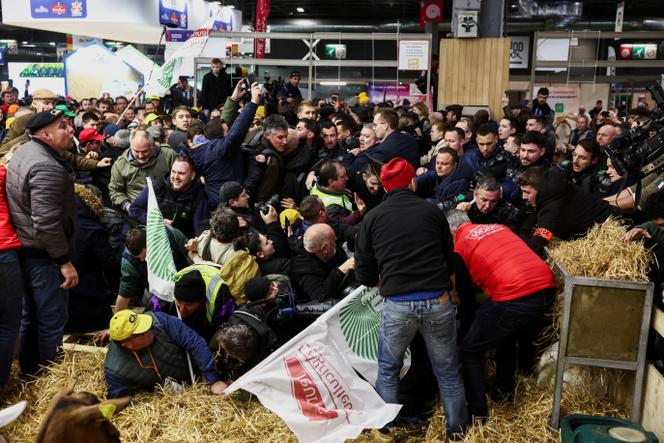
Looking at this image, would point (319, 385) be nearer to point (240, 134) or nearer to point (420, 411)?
point (420, 411)

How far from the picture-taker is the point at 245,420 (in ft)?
14.8

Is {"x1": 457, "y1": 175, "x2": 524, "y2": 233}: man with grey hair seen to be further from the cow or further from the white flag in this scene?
the white flag

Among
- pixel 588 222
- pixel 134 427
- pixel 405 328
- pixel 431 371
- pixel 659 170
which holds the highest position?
pixel 659 170

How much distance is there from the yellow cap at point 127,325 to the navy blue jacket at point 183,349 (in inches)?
8.1

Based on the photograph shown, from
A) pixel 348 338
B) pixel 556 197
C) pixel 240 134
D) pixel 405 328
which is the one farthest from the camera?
pixel 240 134

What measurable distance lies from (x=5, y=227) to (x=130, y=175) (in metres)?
2.13

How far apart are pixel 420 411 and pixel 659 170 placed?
226 cm

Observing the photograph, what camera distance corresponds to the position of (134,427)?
4.52 m

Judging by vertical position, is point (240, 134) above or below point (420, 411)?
→ above

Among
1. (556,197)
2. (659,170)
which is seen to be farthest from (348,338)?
(659,170)

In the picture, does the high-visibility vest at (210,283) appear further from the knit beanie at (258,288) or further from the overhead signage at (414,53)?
the overhead signage at (414,53)

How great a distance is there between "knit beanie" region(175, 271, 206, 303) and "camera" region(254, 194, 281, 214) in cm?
111

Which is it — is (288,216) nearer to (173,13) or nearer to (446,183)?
(446,183)

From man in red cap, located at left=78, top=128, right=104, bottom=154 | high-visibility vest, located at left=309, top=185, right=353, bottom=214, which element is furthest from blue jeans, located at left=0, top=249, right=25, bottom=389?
man in red cap, located at left=78, top=128, right=104, bottom=154
